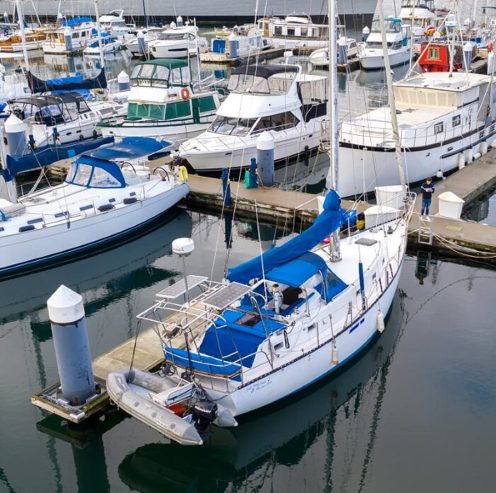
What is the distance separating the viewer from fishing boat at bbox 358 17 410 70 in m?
50.8

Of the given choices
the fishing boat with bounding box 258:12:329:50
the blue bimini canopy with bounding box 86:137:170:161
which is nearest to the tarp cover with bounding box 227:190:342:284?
the blue bimini canopy with bounding box 86:137:170:161

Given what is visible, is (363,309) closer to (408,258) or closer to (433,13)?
(408,258)

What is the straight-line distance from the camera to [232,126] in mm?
27516

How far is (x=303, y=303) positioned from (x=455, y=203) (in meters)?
9.19

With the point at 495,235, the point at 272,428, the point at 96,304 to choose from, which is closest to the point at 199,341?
the point at 272,428

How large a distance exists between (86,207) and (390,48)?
38660 mm

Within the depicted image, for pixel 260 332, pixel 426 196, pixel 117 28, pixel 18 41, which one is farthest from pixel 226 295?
pixel 18 41

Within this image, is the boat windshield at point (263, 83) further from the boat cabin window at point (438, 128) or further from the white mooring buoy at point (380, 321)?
the white mooring buoy at point (380, 321)

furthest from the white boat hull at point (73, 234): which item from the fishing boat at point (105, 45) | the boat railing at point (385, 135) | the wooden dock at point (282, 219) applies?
the fishing boat at point (105, 45)

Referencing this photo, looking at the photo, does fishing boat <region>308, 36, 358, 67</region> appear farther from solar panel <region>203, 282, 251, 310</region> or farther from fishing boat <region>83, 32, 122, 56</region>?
solar panel <region>203, 282, 251, 310</region>

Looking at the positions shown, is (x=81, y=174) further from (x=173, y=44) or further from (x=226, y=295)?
(x=173, y=44)

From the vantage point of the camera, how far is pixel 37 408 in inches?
552

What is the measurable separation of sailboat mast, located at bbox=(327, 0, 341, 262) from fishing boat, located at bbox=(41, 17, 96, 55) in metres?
54.6

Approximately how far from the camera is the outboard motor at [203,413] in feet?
39.2
